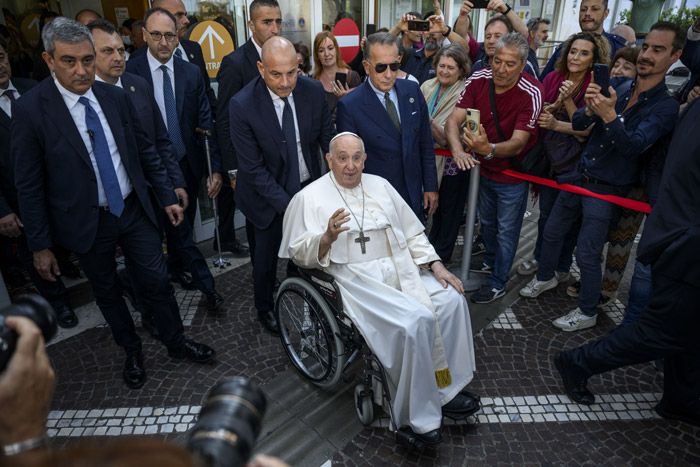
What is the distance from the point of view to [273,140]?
318 cm

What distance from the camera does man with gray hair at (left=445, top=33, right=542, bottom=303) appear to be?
3533 millimetres

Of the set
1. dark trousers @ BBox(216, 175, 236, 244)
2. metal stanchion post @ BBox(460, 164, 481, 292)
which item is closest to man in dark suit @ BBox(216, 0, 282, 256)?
dark trousers @ BBox(216, 175, 236, 244)

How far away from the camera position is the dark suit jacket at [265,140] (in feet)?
10.3

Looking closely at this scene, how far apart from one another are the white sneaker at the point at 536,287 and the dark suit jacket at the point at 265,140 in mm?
2292

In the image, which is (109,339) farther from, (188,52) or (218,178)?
(188,52)

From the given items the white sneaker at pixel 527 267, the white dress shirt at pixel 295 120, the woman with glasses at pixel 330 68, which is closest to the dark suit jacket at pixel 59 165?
the white dress shirt at pixel 295 120

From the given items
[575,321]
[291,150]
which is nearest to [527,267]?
[575,321]

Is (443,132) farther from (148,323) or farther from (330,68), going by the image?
(148,323)

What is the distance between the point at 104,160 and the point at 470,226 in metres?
2.82

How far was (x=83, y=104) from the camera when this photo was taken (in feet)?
8.68

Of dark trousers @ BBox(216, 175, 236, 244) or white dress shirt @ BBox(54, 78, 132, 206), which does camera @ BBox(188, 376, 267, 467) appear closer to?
white dress shirt @ BBox(54, 78, 132, 206)

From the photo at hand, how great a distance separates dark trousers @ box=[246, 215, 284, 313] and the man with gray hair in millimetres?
1583

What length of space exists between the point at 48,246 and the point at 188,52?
2328mm

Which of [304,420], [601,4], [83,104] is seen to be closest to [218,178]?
[83,104]
